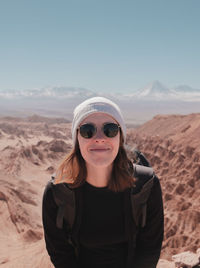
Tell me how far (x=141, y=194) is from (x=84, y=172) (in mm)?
435

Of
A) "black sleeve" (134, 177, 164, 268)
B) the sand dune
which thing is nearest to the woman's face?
"black sleeve" (134, 177, 164, 268)

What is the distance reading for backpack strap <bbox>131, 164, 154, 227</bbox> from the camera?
1812 mm

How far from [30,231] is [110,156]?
25.1ft

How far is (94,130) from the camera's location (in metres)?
1.79

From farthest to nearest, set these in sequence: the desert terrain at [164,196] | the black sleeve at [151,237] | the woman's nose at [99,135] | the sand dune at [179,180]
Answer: the sand dune at [179,180], the desert terrain at [164,196], the black sleeve at [151,237], the woman's nose at [99,135]

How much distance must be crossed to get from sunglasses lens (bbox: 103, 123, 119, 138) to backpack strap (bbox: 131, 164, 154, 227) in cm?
36

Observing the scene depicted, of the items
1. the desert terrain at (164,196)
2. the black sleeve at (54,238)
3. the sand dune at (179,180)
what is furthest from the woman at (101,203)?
the sand dune at (179,180)

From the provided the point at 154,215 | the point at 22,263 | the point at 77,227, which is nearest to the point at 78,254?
the point at 77,227

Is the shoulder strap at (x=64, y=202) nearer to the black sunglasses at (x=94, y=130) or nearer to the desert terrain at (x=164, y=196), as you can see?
the black sunglasses at (x=94, y=130)

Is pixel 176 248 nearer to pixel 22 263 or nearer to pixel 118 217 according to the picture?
pixel 22 263

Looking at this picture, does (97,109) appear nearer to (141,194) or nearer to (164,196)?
(141,194)

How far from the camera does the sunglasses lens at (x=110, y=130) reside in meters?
1.78

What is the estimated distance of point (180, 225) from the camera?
906cm

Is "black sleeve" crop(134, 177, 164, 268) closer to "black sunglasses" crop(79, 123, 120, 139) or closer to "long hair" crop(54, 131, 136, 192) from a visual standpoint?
"long hair" crop(54, 131, 136, 192)
